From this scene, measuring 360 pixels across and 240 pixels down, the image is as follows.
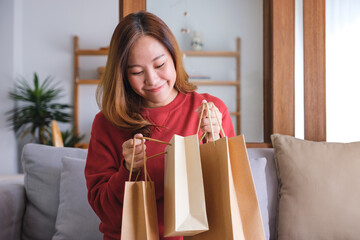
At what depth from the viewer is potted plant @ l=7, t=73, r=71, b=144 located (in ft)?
12.6

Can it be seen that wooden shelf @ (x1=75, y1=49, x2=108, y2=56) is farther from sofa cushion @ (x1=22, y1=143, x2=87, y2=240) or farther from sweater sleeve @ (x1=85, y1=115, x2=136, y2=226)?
sweater sleeve @ (x1=85, y1=115, x2=136, y2=226)

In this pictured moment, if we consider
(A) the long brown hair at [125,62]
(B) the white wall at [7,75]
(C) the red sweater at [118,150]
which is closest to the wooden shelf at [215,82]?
(C) the red sweater at [118,150]

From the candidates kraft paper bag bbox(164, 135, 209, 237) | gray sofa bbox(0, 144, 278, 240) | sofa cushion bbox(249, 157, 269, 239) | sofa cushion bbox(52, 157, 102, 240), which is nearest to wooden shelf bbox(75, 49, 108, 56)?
gray sofa bbox(0, 144, 278, 240)

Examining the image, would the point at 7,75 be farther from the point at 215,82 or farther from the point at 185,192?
the point at 185,192

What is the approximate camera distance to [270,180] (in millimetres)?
1501

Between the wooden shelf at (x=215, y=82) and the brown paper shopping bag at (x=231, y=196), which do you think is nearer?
the brown paper shopping bag at (x=231, y=196)

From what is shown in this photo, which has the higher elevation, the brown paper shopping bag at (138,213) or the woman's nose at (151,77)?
the woman's nose at (151,77)

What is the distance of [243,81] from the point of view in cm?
172

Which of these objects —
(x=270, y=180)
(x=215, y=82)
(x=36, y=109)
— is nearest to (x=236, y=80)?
(x=215, y=82)

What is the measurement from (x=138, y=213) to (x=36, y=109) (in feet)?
11.7

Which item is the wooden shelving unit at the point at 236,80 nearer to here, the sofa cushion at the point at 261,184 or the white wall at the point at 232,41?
the white wall at the point at 232,41

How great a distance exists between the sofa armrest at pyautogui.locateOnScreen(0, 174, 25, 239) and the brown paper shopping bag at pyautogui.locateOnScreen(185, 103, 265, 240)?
3.37 ft

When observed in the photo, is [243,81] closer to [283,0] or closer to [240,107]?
[240,107]

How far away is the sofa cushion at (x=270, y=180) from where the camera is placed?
1.46 metres
